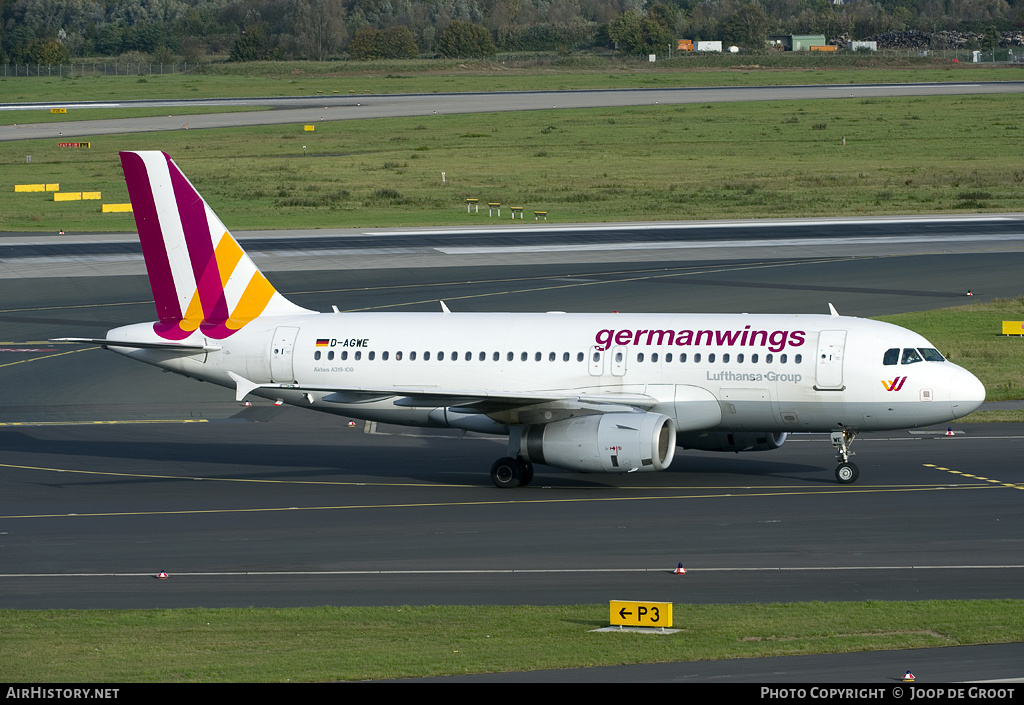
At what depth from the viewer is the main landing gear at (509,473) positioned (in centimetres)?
3862

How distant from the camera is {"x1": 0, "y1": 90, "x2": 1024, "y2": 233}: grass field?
106 metres

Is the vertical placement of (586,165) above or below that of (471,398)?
below

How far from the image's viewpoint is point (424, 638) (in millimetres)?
24531

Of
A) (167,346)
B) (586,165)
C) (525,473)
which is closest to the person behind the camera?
(525,473)

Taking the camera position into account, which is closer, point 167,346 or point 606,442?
point 606,442

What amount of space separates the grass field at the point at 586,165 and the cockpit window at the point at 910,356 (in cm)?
6441

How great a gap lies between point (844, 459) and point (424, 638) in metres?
17.6

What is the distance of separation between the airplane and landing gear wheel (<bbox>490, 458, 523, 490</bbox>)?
52mm

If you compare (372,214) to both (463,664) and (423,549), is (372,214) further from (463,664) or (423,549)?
(463,664)

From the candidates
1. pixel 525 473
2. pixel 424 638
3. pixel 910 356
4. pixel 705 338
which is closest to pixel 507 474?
pixel 525 473

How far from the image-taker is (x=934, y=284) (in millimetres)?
73000

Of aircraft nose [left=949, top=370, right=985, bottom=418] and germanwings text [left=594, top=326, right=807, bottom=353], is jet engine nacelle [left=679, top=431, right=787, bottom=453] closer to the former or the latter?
germanwings text [left=594, top=326, right=807, bottom=353]

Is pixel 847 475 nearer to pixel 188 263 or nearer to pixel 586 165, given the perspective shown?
pixel 188 263

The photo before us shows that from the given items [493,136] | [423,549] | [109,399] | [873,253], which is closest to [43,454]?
[109,399]
